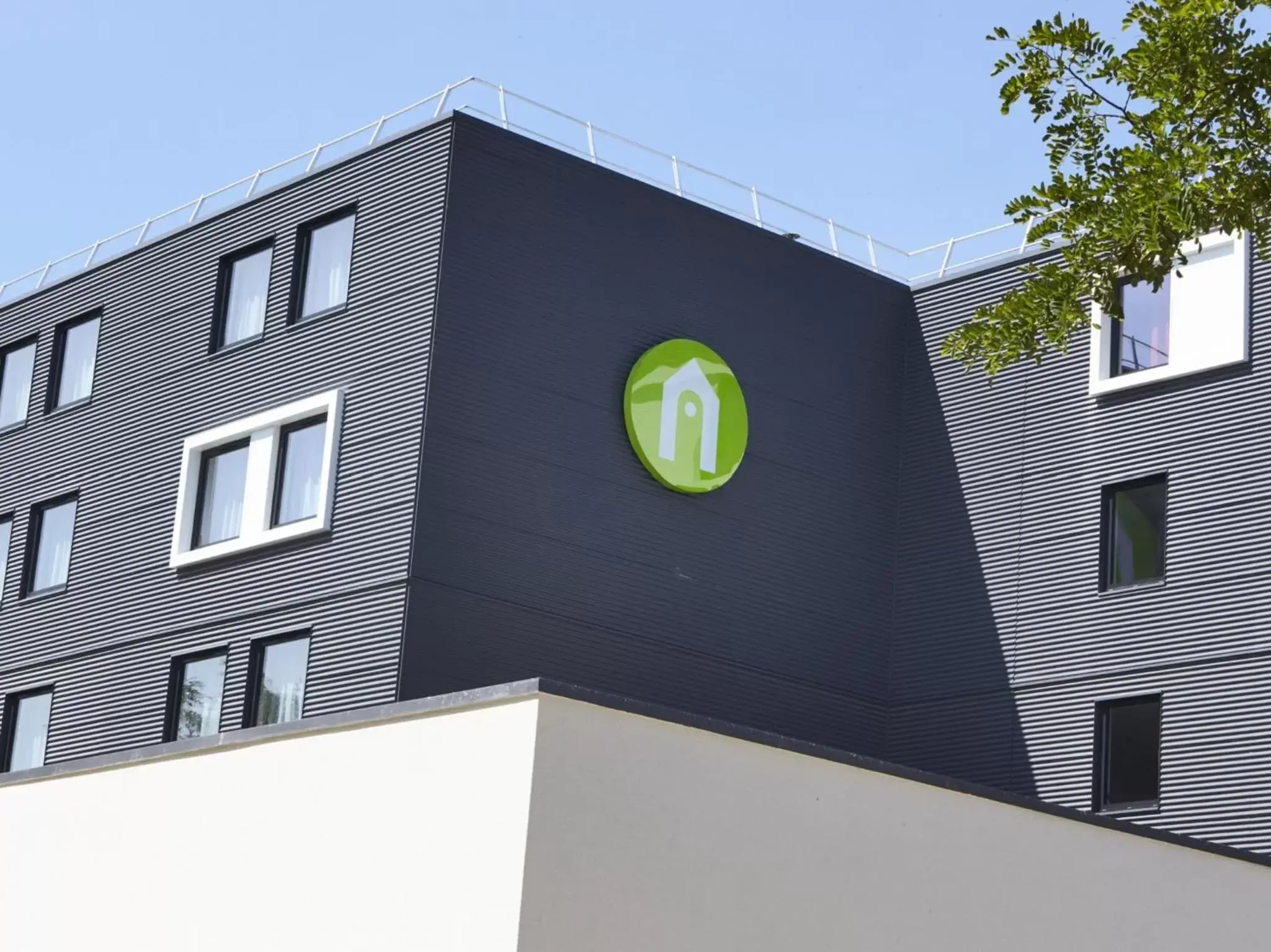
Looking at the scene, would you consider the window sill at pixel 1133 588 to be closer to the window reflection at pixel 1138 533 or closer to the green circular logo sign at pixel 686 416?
the window reflection at pixel 1138 533

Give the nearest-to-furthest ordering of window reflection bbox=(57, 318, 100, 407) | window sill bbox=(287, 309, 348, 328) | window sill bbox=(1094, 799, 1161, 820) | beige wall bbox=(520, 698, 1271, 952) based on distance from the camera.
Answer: beige wall bbox=(520, 698, 1271, 952), window sill bbox=(1094, 799, 1161, 820), window sill bbox=(287, 309, 348, 328), window reflection bbox=(57, 318, 100, 407)

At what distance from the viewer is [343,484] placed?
842 inches

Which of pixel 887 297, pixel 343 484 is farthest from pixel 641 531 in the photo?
pixel 887 297

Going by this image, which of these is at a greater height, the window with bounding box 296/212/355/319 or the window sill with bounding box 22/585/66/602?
the window with bounding box 296/212/355/319

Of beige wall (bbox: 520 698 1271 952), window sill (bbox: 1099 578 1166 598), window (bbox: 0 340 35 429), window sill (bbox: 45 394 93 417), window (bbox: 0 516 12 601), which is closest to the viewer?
beige wall (bbox: 520 698 1271 952)

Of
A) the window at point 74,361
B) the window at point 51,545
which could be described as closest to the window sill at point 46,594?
the window at point 51,545

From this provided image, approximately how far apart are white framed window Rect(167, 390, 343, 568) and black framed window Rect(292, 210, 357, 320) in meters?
1.28

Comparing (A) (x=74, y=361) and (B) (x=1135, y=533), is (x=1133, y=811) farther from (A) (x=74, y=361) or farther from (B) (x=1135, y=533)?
(A) (x=74, y=361)

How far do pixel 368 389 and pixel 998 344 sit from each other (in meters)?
12.2

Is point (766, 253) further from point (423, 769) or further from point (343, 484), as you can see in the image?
point (423, 769)

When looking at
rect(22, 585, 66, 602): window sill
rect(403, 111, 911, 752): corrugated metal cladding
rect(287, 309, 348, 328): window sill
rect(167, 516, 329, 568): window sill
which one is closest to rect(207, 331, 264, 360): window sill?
rect(287, 309, 348, 328): window sill

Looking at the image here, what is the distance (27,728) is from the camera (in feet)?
80.6

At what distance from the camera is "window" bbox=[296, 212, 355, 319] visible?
2264 cm

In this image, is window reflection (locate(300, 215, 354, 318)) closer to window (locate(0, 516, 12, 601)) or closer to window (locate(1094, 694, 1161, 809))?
window (locate(0, 516, 12, 601))
